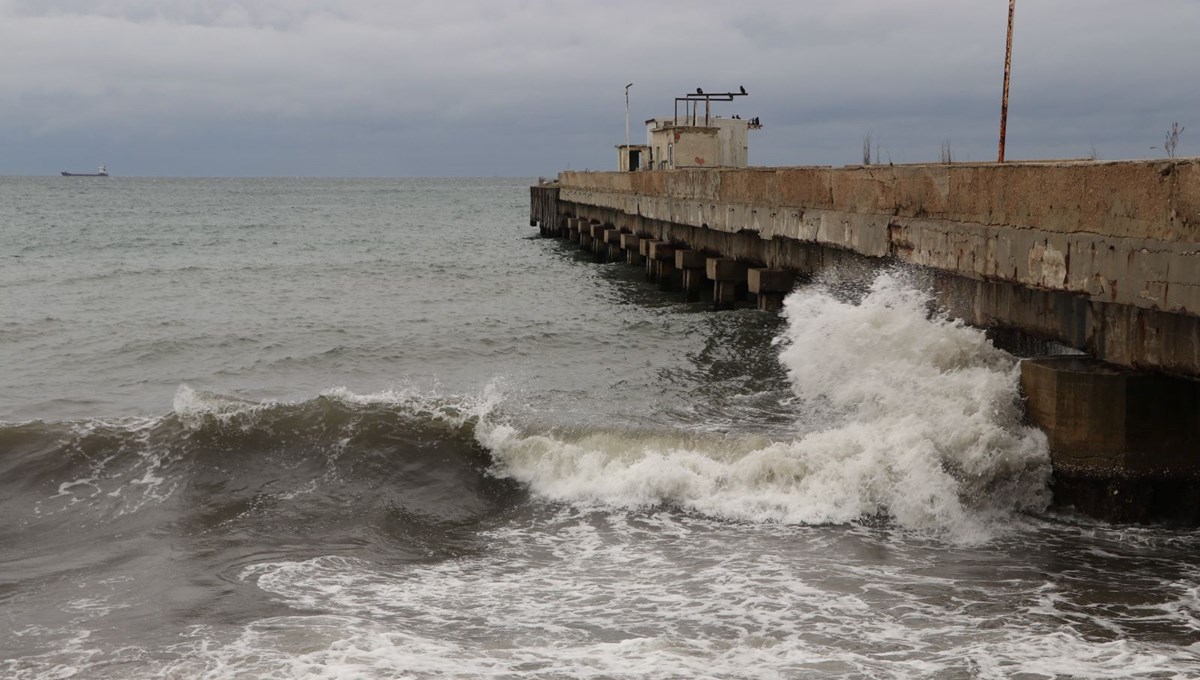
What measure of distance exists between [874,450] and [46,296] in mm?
19918

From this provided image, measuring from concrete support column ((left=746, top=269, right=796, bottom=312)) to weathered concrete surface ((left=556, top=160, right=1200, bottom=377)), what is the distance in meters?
2.46

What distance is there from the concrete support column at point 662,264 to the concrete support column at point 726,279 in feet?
15.5

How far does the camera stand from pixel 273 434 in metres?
10.4

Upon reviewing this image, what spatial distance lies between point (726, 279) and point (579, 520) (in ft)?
32.7

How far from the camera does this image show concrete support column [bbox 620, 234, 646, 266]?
1086 inches

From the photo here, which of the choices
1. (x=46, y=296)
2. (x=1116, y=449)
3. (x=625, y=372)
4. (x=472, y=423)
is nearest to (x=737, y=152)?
(x=46, y=296)

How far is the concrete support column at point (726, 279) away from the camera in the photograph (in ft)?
57.5

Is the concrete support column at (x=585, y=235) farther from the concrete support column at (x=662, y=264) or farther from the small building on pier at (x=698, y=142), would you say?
the concrete support column at (x=662, y=264)

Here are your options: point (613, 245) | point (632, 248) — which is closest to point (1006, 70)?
point (632, 248)

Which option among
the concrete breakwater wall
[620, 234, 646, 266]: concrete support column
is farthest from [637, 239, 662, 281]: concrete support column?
the concrete breakwater wall

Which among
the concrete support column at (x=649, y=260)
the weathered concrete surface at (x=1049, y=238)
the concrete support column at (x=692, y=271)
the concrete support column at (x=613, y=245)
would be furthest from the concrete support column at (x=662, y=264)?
the weathered concrete surface at (x=1049, y=238)

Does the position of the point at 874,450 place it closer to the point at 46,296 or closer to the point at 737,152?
the point at 46,296

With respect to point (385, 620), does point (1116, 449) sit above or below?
above

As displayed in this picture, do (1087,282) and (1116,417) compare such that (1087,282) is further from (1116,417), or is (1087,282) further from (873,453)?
(873,453)
